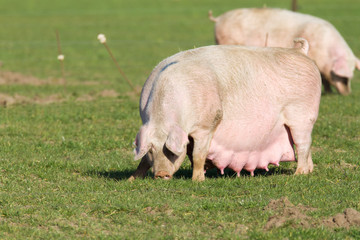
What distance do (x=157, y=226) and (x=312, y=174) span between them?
2711 mm

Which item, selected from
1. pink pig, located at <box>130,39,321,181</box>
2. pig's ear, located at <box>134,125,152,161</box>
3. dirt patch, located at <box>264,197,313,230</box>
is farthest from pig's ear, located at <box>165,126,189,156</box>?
dirt patch, located at <box>264,197,313,230</box>

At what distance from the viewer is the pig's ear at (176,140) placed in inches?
273

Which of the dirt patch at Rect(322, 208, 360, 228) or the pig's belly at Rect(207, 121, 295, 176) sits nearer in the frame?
the dirt patch at Rect(322, 208, 360, 228)

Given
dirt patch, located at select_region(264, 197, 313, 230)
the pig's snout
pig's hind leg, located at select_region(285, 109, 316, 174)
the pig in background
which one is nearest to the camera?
dirt patch, located at select_region(264, 197, 313, 230)

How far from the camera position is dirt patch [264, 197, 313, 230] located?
5.92 m

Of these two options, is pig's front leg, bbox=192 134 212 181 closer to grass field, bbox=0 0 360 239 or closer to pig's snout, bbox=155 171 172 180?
grass field, bbox=0 0 360 239

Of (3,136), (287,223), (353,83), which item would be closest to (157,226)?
(287,223)

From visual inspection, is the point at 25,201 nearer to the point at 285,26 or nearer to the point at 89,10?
the point at 285,26

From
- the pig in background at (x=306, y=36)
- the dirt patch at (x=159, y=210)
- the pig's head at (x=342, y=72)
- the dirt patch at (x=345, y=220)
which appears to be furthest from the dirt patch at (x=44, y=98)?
the dirt patch at (x=345, y=220)

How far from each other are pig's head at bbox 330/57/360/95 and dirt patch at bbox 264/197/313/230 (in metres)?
9.33

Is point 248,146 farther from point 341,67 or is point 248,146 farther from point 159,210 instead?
point 341,67

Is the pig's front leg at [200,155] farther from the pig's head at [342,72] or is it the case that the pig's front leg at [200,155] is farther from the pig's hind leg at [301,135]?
the pig's head at [342,72]

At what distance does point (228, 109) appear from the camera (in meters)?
7.62

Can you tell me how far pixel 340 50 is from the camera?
15.3 metres
